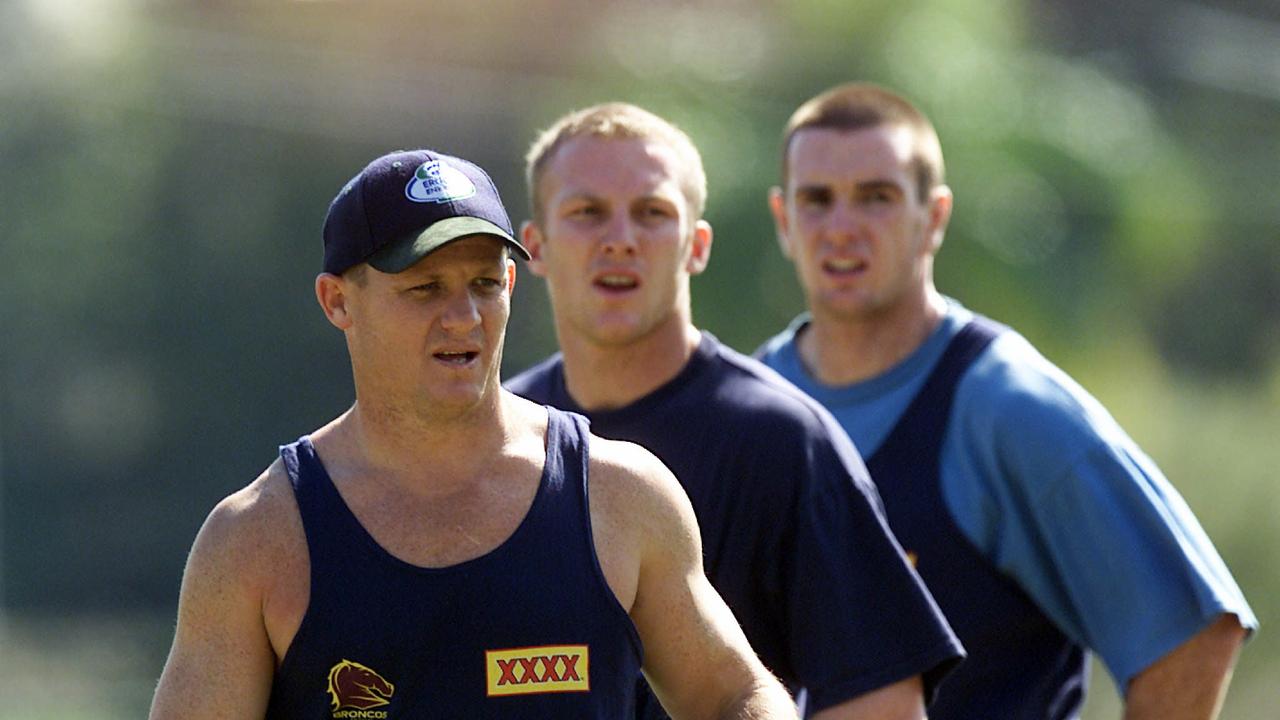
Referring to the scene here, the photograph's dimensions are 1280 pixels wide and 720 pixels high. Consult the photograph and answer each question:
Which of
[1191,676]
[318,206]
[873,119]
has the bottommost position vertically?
[1191,676]

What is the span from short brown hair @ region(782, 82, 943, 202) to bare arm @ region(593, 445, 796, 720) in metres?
2.49

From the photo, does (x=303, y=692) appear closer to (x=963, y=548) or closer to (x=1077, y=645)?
(x=963, y=548)

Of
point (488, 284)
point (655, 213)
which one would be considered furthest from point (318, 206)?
point (488, 284)

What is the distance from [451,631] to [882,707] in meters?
1.38

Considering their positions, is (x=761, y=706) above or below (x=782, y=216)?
below

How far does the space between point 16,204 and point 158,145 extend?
2.57 metres

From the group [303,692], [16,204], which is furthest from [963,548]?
[16,204]

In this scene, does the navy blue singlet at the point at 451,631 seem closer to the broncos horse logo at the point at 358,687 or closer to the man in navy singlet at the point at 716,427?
the broncos horse logo at the point at 358,687

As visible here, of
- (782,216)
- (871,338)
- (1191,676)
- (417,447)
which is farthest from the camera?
(782,216)

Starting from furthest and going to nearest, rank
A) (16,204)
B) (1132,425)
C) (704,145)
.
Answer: (16,204)
(704,145)
(1132,425)

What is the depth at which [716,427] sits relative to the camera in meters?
5.09

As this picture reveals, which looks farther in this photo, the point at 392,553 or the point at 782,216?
the point at 782,216

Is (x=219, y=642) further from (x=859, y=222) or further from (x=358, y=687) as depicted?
(x=859, y=222)

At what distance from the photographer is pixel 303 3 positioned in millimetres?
30891
